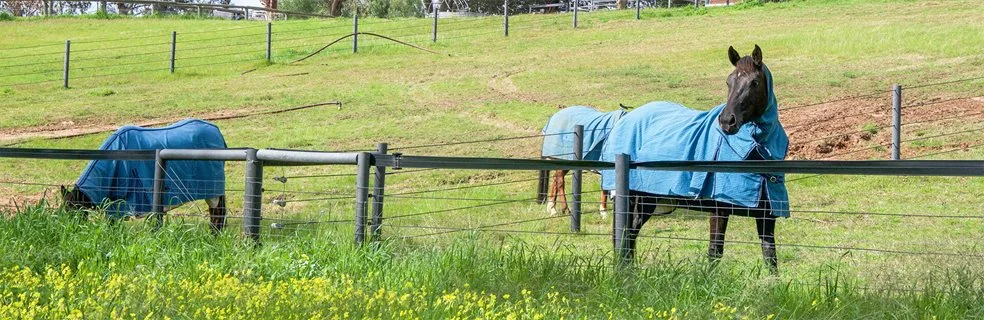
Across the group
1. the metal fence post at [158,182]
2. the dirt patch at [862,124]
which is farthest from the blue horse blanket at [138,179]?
the dirt patch at [862,124]

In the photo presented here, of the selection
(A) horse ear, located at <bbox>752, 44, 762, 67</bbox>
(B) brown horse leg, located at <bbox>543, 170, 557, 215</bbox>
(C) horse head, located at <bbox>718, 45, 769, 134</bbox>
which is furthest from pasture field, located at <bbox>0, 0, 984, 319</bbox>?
(A) horse ear, located at <bbox>752, 44, 762, 67</bbox>

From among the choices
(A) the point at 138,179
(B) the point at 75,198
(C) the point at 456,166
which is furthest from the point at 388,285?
(B) the point at 75,198

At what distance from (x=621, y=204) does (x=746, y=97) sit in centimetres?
145

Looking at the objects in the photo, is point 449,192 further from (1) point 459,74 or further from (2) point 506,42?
(2) point 506,42

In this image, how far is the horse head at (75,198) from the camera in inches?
379

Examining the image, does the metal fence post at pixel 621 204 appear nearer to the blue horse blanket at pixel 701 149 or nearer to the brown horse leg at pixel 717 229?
the blue horse blanket at pixel 701 149

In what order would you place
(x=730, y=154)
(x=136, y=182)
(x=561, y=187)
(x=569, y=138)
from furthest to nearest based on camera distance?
(x=561, y=187)
(x=569, y=138)
(x=136, y=182)
(x=730, y=154)

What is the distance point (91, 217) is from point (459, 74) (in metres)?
17.0

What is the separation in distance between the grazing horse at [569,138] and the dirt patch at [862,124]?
318 cm

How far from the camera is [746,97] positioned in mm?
7926

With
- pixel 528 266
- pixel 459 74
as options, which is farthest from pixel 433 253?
pixel 459 74

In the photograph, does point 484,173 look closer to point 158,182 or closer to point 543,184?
point 543,184

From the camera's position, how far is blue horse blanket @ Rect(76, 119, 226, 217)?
977cm

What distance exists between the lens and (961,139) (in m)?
14.2
